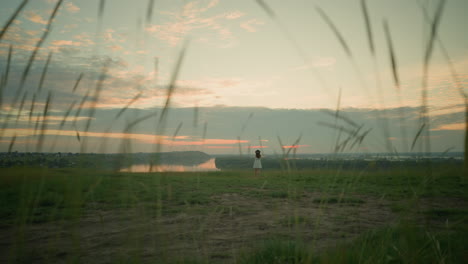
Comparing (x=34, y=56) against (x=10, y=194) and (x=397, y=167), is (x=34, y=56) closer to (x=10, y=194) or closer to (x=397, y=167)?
(x=397, y=167)

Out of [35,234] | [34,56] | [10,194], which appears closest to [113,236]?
[35,234]

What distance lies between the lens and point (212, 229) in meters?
4.00

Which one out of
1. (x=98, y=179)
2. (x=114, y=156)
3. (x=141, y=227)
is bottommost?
(x=141, y=227)

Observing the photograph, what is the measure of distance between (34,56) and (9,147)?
847 millimetres

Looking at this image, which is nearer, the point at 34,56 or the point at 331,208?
the point at 34,56

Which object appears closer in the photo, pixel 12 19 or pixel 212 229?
pixel 12 19

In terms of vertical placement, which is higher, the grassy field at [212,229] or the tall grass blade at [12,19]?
the tall grass blade at [12,19]

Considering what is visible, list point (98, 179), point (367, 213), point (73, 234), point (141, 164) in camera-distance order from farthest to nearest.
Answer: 1. point (367, 213)
2. point (141, 164)
3. point (98, 179)
4. point (73, 234)

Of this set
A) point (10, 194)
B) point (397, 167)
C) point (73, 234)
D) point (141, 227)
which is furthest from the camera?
point (10, 194)

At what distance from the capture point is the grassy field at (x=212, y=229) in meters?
1.33

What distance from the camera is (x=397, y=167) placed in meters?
2.41

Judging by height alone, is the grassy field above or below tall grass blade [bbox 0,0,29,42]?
below

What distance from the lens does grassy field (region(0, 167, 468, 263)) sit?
52.5 inches

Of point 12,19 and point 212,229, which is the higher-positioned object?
point 12,19
